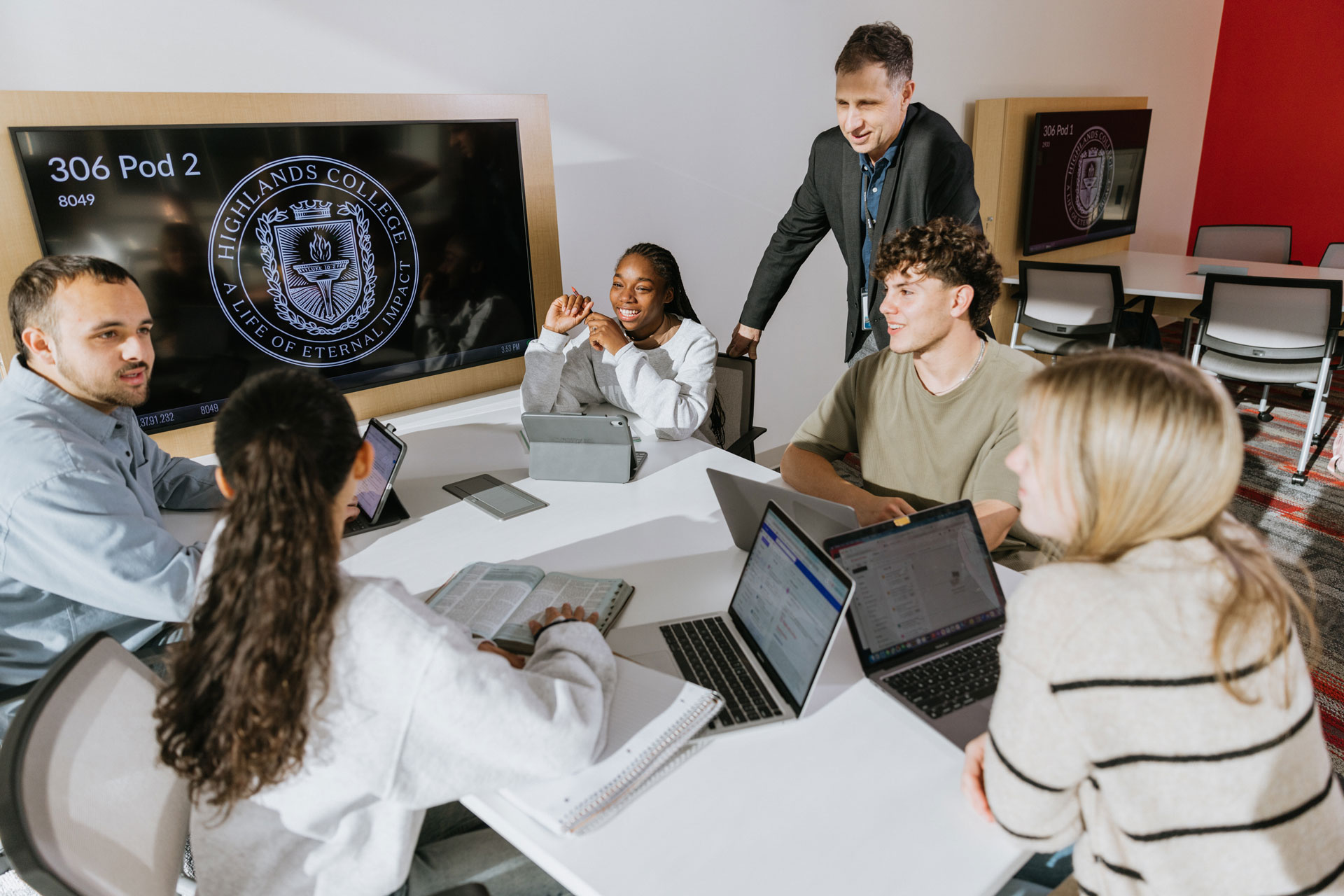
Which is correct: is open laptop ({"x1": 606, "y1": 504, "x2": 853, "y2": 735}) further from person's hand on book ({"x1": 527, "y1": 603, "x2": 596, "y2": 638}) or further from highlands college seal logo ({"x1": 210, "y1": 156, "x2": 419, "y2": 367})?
highlands college seal logo ({"x1": 210, "y1": 156, "x2": 419, "y2": 367})

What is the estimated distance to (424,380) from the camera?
288 centimetres

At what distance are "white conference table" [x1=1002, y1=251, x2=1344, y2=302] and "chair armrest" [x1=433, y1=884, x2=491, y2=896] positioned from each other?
4.33m

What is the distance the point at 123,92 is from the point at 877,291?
93.3 inches

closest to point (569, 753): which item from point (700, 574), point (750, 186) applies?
point (700, 574)

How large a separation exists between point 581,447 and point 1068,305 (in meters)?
3.46

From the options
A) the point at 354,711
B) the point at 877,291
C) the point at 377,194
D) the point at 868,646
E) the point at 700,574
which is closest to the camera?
the point at 354,711

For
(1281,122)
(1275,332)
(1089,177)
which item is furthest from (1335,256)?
(1281,122)

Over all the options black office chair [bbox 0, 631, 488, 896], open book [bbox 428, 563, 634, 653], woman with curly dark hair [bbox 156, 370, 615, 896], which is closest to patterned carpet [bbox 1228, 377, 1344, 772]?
open book [bbox 428, 563, 634, 653]

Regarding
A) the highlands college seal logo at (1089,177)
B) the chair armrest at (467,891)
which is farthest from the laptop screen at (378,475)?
the highlands college seal logo at (1089,177)

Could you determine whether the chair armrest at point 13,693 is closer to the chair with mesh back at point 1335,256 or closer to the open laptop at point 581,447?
the open laptop at point 581,447

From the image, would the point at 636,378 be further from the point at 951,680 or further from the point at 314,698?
the point at 314,698

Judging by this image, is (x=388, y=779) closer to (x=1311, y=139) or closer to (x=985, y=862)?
(x=985, y=862)

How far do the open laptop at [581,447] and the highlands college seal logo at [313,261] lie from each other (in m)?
0.84

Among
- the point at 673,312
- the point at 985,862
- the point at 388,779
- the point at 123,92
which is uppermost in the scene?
the point at 123,92
